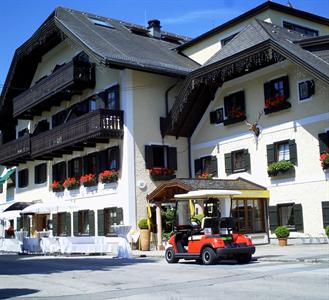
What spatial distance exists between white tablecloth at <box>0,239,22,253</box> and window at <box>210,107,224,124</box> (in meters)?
12.1

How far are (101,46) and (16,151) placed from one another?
1253cm

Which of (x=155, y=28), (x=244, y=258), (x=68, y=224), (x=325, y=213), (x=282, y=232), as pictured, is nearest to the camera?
(x=244, y=258)

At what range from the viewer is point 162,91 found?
29.1 meters

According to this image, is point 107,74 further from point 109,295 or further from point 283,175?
point 109,295

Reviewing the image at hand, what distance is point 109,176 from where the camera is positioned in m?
28.1

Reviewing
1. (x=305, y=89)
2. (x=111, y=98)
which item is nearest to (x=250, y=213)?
(x=305, y=89)

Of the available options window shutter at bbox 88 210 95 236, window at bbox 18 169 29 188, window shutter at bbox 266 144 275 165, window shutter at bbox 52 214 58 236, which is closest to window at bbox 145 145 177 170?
window shutter at bbox 88 210 95 236

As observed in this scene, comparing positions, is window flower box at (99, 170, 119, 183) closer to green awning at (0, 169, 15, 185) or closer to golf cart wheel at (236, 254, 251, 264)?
golf cart wheel at (236, 254, 251, 264)

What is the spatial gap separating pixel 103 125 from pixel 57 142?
5.08 metres

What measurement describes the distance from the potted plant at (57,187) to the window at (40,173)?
→ 2131mm

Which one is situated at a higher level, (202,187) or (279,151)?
(279,151)

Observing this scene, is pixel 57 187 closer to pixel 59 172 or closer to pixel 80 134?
pixel 59 172

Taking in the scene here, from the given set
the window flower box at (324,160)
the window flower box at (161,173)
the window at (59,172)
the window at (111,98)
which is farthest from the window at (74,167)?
the window flower box at (324,160)

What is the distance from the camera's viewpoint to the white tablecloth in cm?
2947
